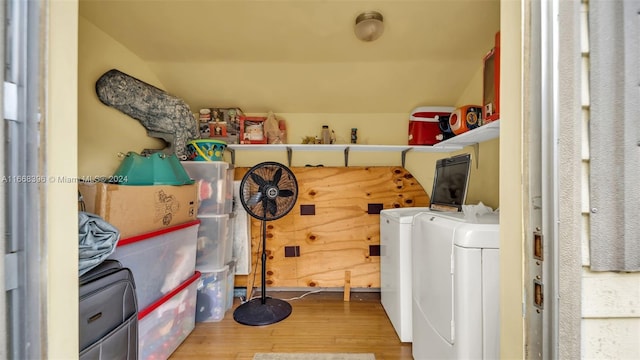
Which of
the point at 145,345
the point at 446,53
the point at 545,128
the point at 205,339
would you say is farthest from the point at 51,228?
the point at 446,53

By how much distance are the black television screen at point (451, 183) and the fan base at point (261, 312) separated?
1.55m

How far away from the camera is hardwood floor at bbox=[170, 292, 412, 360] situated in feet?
5.73

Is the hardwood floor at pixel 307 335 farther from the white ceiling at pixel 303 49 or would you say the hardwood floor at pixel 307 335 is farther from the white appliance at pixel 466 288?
the white ceiling at pixel 303 49

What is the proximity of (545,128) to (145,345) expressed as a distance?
81.9 inches

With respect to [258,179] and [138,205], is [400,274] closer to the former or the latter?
[258,179]

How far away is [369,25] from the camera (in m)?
1.73

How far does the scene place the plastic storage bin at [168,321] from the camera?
4.80 ft

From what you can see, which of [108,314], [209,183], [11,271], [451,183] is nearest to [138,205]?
[108,314]

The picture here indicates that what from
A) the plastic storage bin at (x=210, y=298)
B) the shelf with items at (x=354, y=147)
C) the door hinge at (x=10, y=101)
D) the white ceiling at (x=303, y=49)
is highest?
the white ceiling at (x=303, y=49)

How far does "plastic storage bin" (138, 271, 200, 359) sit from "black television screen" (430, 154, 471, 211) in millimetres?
1914

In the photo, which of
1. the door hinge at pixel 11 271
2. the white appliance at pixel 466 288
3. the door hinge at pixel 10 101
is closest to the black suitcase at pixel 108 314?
the door hinge at pixel 11 271

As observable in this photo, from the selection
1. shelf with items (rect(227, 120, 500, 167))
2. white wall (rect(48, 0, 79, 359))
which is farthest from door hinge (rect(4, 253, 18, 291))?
shelf with items (rect(227, 120, 500, 167))

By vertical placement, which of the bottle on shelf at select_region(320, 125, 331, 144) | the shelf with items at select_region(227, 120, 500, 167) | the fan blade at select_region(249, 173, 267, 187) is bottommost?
the fan blade at select_region(249, 173, 267, 187)

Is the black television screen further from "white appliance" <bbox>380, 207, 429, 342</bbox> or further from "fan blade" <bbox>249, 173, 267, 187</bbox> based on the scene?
"fan blade" <bbox>249, 173, 267, 187</bbox>
